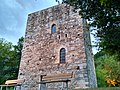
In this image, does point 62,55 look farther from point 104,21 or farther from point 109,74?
point 109,74

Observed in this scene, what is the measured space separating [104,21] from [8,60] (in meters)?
18.4

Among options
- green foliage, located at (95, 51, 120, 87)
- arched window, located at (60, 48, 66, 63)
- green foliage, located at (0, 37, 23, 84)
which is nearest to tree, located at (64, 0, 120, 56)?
arched window, located at (60, 48, 66, 63)

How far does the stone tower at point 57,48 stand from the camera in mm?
11172

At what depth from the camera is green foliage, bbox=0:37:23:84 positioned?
2102cm

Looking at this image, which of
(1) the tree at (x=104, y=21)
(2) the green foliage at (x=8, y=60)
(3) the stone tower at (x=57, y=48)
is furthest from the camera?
(2) the green foliage at (x=8, y=60)

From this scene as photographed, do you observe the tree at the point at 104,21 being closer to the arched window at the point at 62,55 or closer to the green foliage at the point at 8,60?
the arched window at the point at 62,55

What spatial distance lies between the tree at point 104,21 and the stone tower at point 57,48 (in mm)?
4430

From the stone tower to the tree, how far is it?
14.5 feet

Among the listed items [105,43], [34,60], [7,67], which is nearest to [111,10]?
[105,43]

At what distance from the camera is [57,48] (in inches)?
487

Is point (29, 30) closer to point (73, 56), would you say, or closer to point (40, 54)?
point (40, 54)

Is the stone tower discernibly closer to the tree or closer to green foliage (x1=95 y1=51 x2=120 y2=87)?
the tree

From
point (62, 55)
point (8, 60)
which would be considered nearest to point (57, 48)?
point (62, 55)

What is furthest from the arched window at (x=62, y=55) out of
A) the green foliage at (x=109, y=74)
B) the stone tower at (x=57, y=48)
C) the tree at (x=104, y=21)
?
the green foliage at (x=109, y=74)
